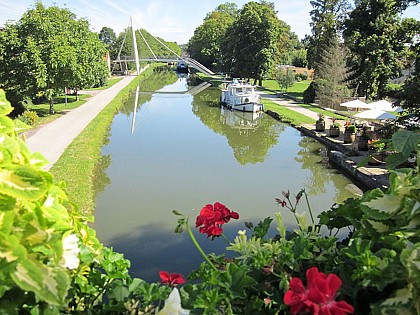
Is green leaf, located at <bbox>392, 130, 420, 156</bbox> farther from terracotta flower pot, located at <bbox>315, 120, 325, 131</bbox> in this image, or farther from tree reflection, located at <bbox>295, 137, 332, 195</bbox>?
terracotta flower pot, located at <bbox>315, 120, 325, 131</bbox>

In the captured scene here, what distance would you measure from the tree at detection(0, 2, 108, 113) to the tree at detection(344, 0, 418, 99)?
1630 cm

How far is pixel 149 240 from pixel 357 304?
6.57 m

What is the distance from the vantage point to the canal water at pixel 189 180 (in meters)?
7.37

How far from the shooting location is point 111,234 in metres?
7.70

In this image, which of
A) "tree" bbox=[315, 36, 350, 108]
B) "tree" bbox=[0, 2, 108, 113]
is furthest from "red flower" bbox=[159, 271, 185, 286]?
"tree" bbox=[315, 36, 350, 108]

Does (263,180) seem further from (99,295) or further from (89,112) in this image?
(89,112)

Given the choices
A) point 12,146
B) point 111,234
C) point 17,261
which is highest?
point 12,146

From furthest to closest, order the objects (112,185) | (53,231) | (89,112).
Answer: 1. (89,112)
2. (112,185)
3. (53,231)

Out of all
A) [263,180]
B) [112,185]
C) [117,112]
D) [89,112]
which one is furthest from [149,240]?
[117,112]

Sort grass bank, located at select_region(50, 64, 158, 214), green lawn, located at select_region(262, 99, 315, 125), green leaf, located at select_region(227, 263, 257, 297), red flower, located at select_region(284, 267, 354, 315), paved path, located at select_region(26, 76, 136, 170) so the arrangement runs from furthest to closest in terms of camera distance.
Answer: green lawn, located at select_region(262, 99, 315, 125) → paved path, located at select_region(26, 76, 136, 170) → grass bank, located at select_region(50, 64, 158, 214) → green leaf, located at select_region(227, 263, 257, 297) → red flower, located at select_region(284, 267, 354, 315)

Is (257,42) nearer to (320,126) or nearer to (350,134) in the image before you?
(320,126)

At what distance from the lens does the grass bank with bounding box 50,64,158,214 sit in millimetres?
9031

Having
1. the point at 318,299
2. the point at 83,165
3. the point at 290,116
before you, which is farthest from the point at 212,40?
the point at 318,299

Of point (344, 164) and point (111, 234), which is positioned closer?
point (111, 234)
